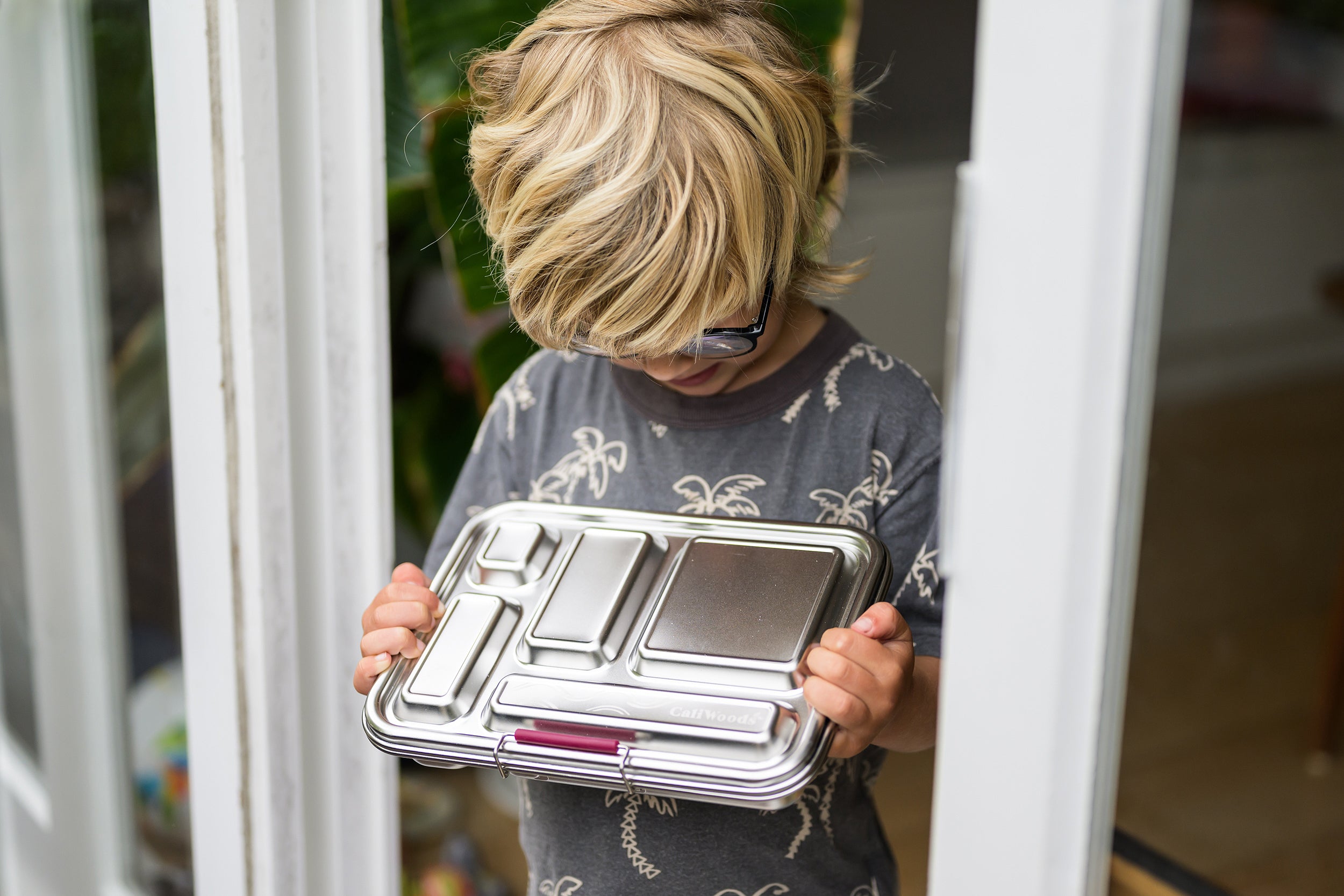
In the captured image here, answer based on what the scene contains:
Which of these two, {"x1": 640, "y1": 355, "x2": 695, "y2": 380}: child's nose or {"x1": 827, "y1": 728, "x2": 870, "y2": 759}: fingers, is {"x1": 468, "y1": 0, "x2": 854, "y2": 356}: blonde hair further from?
{"x1": 827, "y1": 728, "x2": 870, "y2": 759}: fingers

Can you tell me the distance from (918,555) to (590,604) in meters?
0.24

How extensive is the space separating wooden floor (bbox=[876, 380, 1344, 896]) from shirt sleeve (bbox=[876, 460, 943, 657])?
0.43 feet

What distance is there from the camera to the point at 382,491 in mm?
960

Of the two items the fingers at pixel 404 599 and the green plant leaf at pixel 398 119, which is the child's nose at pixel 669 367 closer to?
the fingers at pixel 404 599

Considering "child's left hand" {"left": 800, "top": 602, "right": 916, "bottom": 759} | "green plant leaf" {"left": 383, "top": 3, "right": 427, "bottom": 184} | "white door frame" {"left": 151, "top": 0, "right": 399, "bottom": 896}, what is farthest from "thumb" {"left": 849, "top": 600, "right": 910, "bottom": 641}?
"green plant leaf" {"left": 383, "top": 3, "right": 427, "bottom": 184}

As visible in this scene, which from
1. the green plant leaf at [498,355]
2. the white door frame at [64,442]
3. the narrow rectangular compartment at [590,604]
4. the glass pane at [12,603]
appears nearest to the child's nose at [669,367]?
the narrow rectangular compartment at [590,604]

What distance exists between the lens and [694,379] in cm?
81

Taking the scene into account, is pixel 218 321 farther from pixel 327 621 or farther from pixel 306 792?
pixel 306 792

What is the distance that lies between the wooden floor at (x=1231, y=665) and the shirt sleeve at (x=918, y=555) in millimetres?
131

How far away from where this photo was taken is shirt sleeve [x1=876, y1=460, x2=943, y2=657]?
0.75 meters

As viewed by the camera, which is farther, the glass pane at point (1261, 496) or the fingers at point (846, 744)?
the glass pane at point (1261, 496)

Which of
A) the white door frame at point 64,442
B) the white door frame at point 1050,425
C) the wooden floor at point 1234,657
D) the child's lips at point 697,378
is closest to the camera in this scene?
the white door frame at point 1050,425

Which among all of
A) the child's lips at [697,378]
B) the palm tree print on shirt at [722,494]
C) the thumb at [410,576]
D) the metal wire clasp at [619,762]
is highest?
the child's lips at [697,378]

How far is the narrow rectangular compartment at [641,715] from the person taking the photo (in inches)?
22.8
